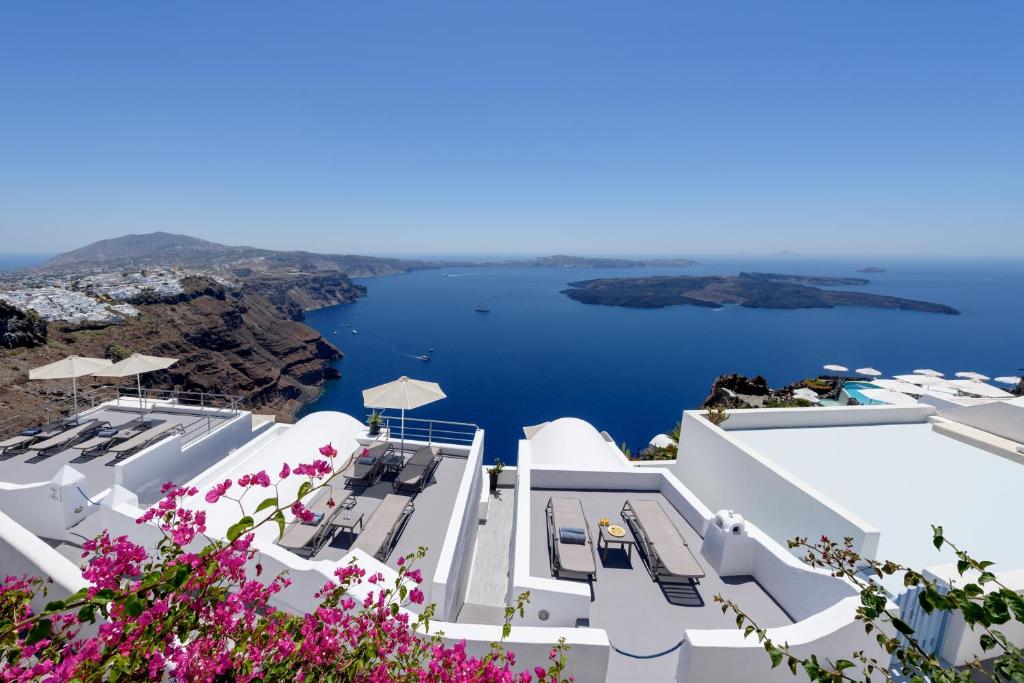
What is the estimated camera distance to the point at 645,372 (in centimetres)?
6812

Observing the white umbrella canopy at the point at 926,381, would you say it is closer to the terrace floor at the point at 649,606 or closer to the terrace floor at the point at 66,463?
the terrace floor at the point at 649,606

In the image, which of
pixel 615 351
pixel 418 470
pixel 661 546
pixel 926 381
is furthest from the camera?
pixel 615 351

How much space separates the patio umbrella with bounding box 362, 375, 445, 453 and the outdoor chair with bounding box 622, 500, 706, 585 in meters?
4.16

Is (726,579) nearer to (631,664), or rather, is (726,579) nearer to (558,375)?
(631,664)

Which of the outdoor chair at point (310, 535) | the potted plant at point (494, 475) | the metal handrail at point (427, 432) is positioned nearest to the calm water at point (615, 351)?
the metal handrail at point (427, 432)

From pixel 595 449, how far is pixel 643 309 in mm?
122300

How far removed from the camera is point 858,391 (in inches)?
708

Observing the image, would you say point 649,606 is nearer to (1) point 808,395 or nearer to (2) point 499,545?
(2) point 499,545

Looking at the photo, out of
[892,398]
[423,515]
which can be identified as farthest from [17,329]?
[892,398]

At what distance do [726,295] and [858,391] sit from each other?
136m

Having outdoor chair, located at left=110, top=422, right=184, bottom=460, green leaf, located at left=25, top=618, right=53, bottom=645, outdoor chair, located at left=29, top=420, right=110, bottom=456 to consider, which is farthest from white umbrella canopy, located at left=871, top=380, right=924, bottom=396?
outdoor chair, located at left=29, top=420, right=110, bottom=456

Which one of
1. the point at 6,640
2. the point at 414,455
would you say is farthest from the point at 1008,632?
the point at 414,455

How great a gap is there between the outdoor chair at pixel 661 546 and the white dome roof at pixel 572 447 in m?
2.98

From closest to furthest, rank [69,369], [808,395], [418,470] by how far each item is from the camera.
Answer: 1. [418,470]
2. [69,369]
3. [808,395]
